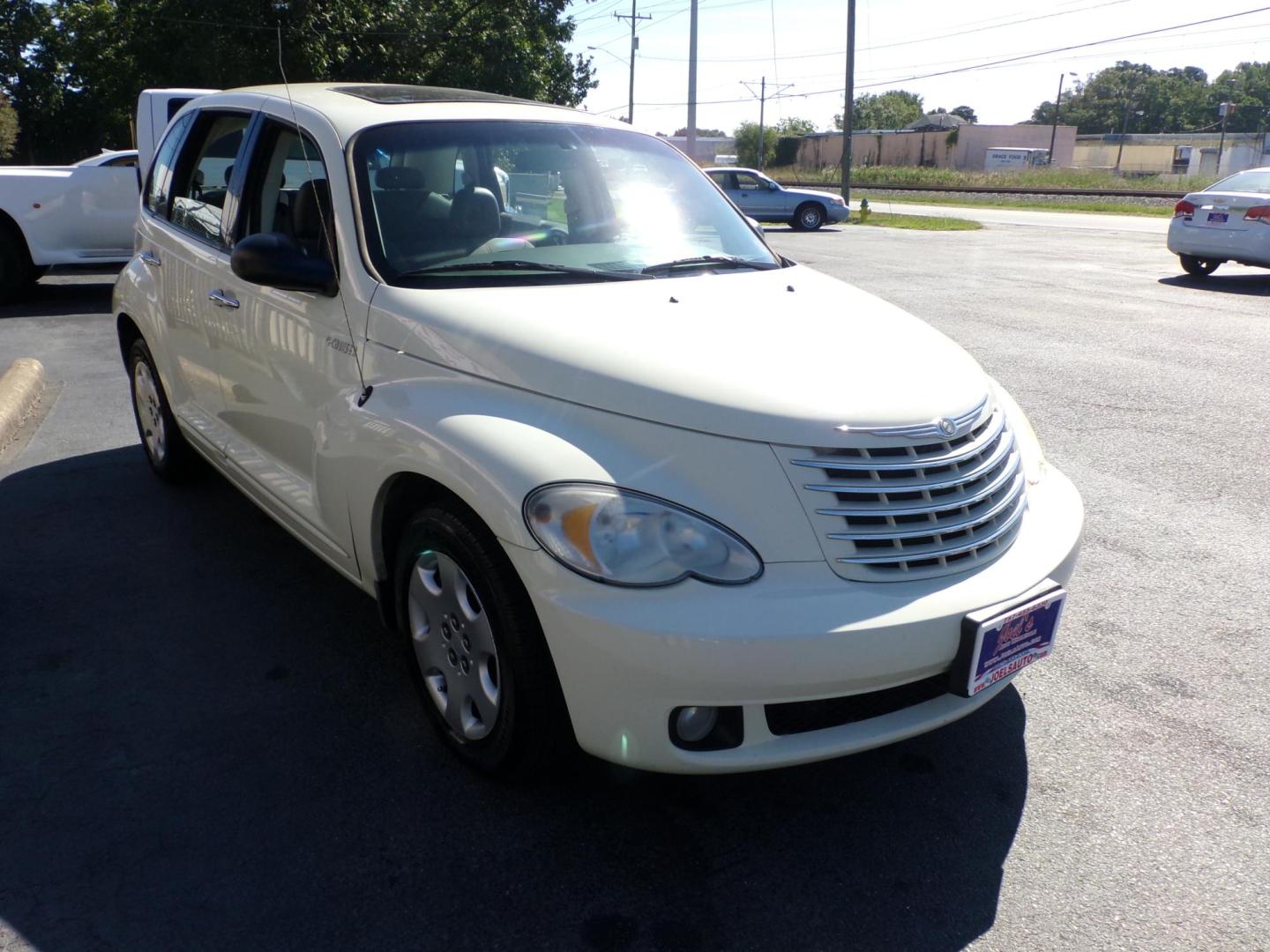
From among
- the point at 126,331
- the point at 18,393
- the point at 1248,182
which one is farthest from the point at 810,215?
the point at 126,331

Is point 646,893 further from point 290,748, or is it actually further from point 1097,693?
point 1097,693

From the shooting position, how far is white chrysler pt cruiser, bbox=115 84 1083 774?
2367mm

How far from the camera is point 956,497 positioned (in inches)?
102

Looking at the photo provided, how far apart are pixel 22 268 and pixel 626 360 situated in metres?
11.0

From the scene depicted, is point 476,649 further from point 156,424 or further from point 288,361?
point 156,424

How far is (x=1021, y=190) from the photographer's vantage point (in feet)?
148

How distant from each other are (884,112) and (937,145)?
54.7m

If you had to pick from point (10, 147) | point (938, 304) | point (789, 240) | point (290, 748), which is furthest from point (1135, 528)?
point (10, 147)

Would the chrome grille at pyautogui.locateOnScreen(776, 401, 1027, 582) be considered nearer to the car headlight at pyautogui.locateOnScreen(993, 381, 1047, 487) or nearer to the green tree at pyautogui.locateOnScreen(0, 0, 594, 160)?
the car headlight at pyautogui.locateOnScreen(993, 381, 1047, 487)

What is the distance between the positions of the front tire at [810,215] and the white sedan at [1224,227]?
11.3 m

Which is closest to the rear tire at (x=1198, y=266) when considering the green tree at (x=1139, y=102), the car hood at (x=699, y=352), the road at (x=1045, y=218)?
the road at (x=1045, y=218)

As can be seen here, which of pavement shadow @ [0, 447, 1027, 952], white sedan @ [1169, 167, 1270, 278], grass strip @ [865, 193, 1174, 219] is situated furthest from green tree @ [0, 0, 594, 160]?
pavement shadow @ [0, 447, 1027, 952]

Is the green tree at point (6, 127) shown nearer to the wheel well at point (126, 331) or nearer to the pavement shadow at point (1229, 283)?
the pavement shadow at point (1229, 283)

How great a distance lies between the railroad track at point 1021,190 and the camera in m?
38.3
